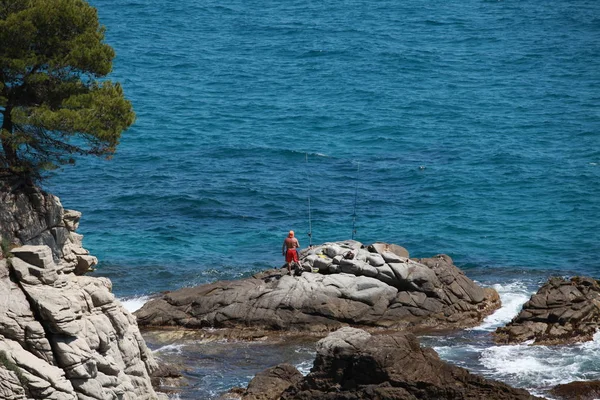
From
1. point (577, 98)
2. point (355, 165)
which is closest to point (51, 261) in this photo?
point (355, 165)

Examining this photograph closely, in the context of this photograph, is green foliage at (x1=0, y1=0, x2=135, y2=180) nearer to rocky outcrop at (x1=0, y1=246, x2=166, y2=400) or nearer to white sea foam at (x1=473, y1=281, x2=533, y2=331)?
rocky outcrop at (x1=0, y1=246, x2=166, y2=400)

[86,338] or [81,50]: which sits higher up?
[81,50]

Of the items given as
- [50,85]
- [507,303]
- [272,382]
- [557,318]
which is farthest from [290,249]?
[50,85]

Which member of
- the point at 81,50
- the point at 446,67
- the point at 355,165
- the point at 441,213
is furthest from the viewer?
the point at 446,67

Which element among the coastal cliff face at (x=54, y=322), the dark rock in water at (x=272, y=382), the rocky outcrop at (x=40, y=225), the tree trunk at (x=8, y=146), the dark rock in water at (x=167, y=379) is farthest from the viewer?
the dark rock in water at (x=167, y=379)

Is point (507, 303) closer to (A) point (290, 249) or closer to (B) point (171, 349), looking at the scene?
(A) point (290, 249)

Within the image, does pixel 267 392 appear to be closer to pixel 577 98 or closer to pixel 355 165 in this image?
pixel 355 165

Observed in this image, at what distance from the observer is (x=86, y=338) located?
2723cm

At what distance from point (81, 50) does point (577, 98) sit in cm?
5362

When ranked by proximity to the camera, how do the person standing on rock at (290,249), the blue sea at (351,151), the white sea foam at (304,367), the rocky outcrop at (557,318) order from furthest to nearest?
the blue sea at (351,151) → the person standing on rock at (290,249) → the rocky outcrop at (557,318) → the white sea foam at (304,367)

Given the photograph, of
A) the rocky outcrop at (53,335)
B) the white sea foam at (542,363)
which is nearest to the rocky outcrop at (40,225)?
the rocky outcrop at (53,335)

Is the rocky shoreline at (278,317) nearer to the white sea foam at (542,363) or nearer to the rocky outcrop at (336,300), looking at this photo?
the rocky outcrop at (336,300)

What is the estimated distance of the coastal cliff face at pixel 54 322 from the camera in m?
25.9

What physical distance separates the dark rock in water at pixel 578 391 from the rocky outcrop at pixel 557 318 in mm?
4545
